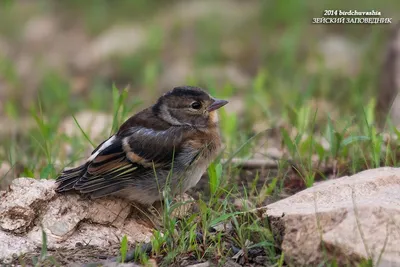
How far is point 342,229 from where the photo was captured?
13.1 ft

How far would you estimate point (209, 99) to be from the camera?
5.77 metres

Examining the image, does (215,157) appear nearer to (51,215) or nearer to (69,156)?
(51,215)

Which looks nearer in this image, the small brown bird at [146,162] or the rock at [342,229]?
the rock at [342,229]

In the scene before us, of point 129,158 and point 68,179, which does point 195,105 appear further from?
point 68,179

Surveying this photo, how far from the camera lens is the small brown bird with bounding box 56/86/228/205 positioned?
5.06 m

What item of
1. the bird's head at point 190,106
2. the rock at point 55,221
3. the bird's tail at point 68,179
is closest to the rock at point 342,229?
the rock at point 55,221

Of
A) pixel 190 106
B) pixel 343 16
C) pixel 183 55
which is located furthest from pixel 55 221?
pixel 343 16

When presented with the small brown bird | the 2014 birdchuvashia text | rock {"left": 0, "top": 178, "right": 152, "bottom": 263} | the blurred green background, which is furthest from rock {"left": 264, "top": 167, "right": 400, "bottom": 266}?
the 2014 birdchuvashia text

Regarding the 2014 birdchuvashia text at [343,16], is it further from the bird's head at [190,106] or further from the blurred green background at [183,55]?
the bird's head at [190,106]

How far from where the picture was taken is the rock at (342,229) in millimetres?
3902

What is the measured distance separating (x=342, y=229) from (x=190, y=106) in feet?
6.65

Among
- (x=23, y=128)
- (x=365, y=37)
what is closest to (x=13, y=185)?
(x=23, y=128)

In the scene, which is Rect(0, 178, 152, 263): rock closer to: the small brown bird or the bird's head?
the small brown bird

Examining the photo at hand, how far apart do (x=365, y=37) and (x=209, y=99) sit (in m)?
5.76
